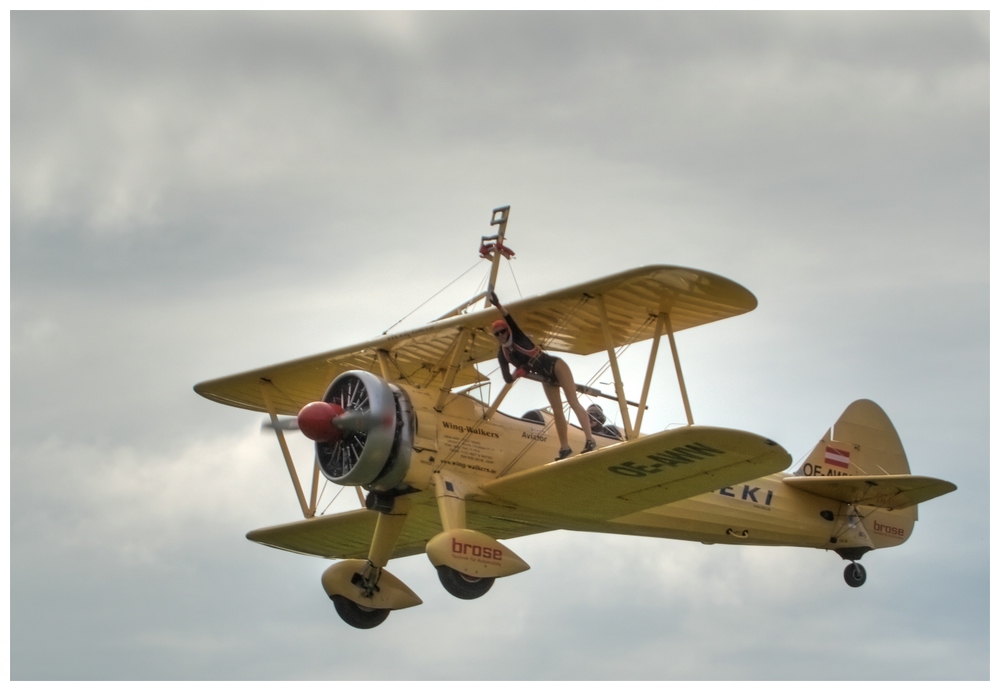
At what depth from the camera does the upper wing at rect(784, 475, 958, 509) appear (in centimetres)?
1705

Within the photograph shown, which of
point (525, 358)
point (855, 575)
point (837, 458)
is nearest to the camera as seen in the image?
point (525, 358)

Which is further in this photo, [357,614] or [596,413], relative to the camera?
[596,413]

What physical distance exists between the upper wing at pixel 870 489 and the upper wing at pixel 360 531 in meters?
3.48

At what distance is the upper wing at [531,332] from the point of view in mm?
14711

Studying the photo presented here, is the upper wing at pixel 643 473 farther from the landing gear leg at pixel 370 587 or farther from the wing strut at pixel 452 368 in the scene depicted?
the landing gear leg at pixel 370 587

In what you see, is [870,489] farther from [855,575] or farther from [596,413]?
[596,413]

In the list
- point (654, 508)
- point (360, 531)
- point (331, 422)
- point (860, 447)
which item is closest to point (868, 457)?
point (860, 447)

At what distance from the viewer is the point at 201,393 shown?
18031 millimetres

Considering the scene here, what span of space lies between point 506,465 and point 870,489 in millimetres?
4884

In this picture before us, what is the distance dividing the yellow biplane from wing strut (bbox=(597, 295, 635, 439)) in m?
0.02

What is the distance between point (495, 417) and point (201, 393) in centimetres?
418

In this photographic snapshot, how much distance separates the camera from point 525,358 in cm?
1517

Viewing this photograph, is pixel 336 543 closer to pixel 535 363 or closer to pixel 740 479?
pixel 535 363

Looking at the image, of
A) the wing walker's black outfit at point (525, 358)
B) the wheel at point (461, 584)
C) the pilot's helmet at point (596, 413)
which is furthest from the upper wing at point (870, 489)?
the wheel at point (461, 584)
